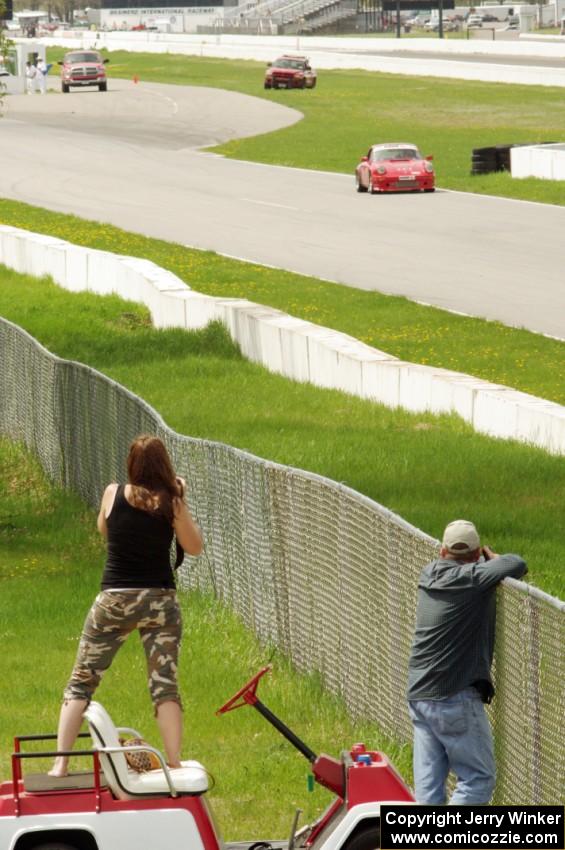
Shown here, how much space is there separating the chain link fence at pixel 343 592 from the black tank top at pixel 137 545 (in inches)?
55.6

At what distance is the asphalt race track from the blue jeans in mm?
18398

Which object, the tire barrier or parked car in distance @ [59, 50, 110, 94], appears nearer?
the tire barrier

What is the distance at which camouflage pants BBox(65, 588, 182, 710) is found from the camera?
28.3 feet

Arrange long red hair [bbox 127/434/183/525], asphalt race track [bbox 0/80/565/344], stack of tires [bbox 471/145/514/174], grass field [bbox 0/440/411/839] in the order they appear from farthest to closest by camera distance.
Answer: stack of tires [bbox 471/145/514/174]
asphalt race track [bbox 0/80/565/344]
grass field [bbox 0/440/411/839]
long red hair [bbox 127/434/183/525]

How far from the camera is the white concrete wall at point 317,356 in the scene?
1850 centimetres

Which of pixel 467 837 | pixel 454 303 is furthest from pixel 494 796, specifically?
pixel 454 303

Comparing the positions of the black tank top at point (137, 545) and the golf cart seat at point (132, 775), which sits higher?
the black tank top at point (137, 545)

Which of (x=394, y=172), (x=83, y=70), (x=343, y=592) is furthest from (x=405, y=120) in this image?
(x=343, y=592)

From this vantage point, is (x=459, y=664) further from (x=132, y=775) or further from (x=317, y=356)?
(x=317, y=356)

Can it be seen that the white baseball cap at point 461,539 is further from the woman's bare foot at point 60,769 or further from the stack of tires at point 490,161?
the stack of tires at point 490,161

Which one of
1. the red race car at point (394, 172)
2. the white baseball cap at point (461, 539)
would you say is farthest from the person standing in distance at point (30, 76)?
the white baseball cap at point (461, 539)

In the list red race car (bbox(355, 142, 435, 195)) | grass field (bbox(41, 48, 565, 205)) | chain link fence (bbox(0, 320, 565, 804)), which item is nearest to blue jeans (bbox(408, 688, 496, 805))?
chain link fence (bbox(0, 320, 565, 804))

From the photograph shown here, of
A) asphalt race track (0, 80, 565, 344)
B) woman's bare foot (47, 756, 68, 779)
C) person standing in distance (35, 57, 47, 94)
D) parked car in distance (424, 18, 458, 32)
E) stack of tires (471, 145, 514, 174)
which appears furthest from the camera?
parked car in distance (424, 18, 458, 32)

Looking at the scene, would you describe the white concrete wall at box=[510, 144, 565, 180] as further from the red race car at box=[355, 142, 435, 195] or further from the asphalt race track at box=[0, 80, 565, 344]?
the asphalt race track at box=[0, 80, 565, 344]
